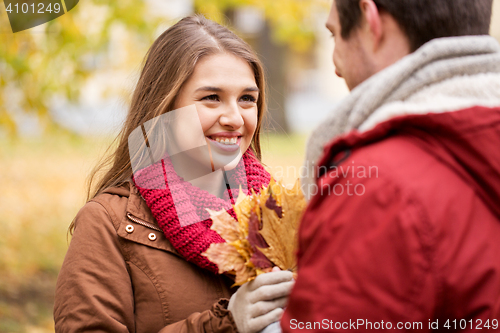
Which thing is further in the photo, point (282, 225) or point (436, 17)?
point (282, 225)

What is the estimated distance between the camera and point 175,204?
74.6 inches

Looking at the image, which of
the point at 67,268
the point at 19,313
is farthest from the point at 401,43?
the point at 19,313

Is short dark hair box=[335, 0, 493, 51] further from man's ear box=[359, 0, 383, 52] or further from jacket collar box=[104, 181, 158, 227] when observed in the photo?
jacket collar box=[104, 181, 158, 227]

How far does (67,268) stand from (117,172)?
1.83 feet

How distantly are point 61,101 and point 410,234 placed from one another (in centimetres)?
431

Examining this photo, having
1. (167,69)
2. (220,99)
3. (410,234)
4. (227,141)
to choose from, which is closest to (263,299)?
(410,234)

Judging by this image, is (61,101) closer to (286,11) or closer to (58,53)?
(58,53)

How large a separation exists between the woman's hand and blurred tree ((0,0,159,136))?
323cm

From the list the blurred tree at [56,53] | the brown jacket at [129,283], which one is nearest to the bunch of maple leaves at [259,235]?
the brown jacket at [129,283]

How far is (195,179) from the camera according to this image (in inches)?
83.7

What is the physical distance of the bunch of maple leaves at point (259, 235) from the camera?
4.67 feet

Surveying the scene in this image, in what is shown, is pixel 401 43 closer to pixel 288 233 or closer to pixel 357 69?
pixel 357 69

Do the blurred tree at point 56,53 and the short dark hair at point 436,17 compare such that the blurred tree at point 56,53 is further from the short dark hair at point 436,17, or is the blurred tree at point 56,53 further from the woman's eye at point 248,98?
the short dark hair at point 436,17

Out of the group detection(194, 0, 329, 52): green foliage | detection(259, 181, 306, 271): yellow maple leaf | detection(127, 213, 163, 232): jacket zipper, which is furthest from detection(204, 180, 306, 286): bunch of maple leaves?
detection(194, 0, 329, 52): green foliage
